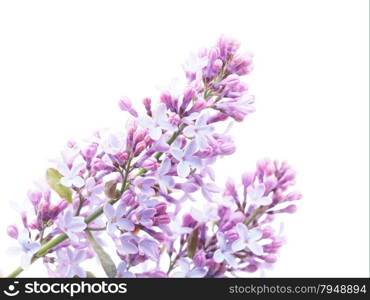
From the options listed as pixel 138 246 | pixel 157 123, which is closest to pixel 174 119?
pixel 157 123

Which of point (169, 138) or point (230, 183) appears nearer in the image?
point (169, 138)

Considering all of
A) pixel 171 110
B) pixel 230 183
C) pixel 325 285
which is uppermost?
pixel 171 110

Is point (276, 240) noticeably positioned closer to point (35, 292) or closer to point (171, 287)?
point (171, 287)

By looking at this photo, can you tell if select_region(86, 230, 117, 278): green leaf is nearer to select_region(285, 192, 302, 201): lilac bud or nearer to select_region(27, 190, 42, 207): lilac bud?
select_region(27, 190, 42, 207): lilac bud

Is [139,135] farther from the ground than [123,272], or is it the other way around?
[139,135]

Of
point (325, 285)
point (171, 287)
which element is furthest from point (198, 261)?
point (325, 285)

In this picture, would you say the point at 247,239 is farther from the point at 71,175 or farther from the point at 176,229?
the point at 71,175
